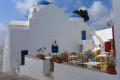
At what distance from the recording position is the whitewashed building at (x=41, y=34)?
15461 mm

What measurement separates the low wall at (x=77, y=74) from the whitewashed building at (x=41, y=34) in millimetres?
9462

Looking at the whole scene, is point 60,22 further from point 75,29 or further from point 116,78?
point 116,78

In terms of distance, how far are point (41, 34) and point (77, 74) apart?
11.7 metres

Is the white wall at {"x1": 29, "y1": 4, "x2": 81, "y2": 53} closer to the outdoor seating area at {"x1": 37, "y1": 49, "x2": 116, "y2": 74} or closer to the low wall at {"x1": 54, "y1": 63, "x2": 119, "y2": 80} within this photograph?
the outdoor seating area at {"x1": 37, "y1": 49, "x2": 116, "y2": 74}

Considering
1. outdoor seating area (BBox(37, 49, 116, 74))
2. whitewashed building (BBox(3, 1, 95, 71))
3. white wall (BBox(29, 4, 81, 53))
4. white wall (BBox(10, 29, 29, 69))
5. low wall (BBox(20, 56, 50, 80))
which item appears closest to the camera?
outdoor seating area (BBox(37, 49, 116, 74))

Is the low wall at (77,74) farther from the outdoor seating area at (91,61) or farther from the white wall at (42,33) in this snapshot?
the white wall at (42,33)

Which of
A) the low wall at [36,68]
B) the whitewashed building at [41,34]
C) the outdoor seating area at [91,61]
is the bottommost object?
the low wall at [36,68]

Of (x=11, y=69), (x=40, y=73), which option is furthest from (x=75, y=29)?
(x=40, y=73)

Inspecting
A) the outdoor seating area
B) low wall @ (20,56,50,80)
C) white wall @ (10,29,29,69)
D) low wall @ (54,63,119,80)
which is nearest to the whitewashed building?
white wall @ (10,29,29,69)

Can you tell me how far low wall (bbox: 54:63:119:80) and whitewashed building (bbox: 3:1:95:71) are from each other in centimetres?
946

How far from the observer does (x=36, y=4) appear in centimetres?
2027

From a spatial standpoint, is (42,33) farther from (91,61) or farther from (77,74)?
(77,74)

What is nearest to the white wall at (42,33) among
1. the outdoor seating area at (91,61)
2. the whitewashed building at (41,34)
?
the whitewashed building at (41,34)

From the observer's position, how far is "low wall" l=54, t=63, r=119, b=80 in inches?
192
